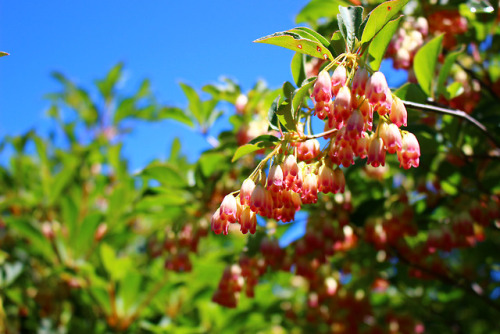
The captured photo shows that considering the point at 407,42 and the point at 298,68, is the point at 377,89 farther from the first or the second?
the point at 407,42

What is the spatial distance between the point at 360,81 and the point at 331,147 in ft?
0.71

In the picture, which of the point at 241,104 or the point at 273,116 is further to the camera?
the point at 241,104

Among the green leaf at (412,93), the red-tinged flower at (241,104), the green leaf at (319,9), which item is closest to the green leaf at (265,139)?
the green leaf at (412,93)

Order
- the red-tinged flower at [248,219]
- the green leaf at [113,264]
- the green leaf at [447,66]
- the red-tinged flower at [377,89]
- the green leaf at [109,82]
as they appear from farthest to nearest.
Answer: the green leaf at [109,82] < the green leaf at [113,264] < the green leaf at [447,66] < the red-tinged flower at [248,219] < the red-tinged flower at [377,89]

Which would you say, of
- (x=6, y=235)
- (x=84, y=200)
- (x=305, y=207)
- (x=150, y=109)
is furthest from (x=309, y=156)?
(x=150, y=109)

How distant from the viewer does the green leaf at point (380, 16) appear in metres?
1.08

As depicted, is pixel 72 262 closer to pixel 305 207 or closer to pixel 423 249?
pixel 305 207

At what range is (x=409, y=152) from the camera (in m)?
1.18

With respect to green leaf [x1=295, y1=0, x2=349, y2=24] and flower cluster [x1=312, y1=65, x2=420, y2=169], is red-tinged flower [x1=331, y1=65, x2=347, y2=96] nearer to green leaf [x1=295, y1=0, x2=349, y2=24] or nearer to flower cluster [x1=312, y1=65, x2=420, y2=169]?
flower cluster [x1=312, y1=65, x2=420, y2=169]

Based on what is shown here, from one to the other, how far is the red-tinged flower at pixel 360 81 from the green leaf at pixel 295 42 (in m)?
0.13

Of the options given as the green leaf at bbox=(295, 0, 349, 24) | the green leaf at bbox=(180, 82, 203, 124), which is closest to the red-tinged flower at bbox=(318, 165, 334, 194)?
the green leaf at bbox=(295, 0, 349, 24)

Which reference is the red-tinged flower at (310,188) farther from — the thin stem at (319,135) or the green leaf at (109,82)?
the green leaf at (109,82)

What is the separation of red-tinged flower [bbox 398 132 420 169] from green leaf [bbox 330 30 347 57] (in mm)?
299

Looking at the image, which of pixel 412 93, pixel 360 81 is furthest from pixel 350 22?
pixel 412 93
